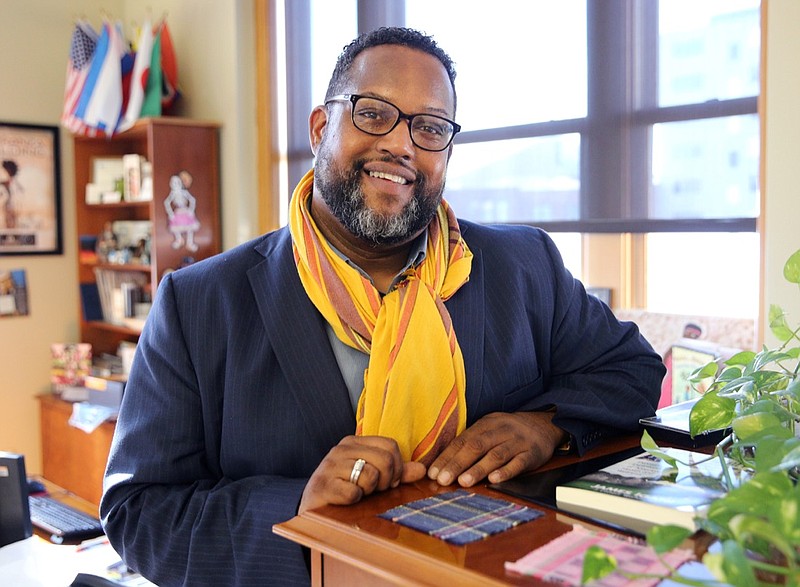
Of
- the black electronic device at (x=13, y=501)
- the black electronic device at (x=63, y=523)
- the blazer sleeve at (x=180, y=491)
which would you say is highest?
the blazer sleeve at (x=180, y=491)

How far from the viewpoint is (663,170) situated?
2.71m

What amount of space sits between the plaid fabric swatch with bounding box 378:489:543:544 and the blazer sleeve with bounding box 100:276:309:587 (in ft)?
0.82

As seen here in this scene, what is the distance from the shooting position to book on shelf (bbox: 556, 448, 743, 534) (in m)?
0.84

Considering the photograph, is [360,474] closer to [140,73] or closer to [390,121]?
[390,121]

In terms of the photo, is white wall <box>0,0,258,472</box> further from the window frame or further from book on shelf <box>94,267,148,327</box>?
the window frame

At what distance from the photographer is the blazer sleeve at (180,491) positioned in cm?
118

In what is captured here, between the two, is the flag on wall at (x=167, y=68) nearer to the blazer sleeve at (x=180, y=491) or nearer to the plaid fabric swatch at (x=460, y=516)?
the blazer sleeve at (x=180, y=491)

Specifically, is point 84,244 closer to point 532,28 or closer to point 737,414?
point 532,28

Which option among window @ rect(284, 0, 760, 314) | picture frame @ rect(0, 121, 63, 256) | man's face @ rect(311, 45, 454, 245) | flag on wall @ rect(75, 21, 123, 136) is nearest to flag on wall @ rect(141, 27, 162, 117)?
flag on wall @ rect(75, 21, 123, 136)

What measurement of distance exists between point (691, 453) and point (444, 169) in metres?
0.78

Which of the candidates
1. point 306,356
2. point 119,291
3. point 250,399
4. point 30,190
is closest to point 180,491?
point 250,399

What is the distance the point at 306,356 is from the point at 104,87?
3192 mm

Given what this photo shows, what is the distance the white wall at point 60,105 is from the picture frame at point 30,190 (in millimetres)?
48

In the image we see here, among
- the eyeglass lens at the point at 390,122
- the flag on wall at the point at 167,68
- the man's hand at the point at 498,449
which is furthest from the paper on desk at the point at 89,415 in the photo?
the man's hand at the point at 498,449
